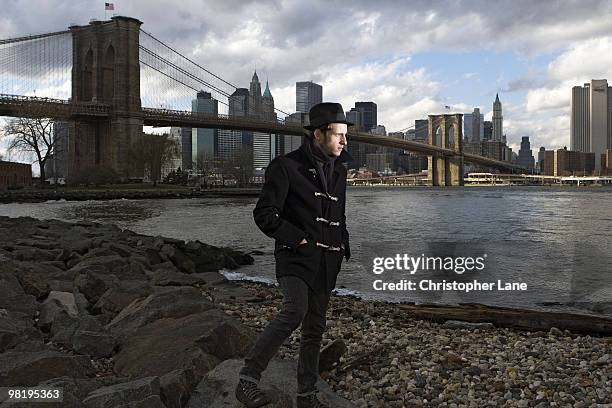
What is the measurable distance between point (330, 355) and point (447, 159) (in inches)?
3419

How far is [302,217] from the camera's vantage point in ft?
9.25

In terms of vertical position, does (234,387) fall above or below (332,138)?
below

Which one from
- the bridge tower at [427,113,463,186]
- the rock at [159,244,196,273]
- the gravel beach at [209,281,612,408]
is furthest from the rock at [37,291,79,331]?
the bridge tower at [427,113,463,186]

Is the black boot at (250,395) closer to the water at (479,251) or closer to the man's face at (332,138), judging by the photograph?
the man's face at (332,138)

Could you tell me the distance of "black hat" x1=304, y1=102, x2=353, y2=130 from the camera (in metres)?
2.86

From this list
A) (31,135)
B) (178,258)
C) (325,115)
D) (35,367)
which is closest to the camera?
(325,115)

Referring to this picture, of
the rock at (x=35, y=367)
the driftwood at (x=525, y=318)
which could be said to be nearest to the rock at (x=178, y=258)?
the driftwood at (x=525, y=318)

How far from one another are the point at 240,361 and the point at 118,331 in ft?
4.27

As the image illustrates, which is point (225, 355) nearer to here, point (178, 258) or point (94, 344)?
point (94, 344)

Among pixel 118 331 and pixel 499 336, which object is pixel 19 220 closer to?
pixel 118 331

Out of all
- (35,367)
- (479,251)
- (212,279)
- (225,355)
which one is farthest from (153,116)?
(35,367)

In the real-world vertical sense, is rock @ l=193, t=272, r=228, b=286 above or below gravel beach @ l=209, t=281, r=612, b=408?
below

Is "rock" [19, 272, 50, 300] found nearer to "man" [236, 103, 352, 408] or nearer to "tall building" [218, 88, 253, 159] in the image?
"man" [236, 103, 352, 408]

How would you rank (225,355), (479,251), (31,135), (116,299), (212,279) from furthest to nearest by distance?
(31,135), (479,251), (212,279), (116,299), (225,355)
